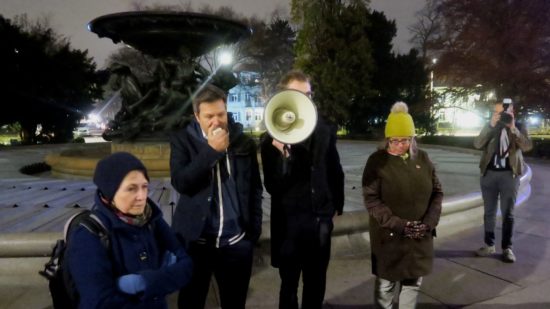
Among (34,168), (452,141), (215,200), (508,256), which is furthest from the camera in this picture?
(452,141)

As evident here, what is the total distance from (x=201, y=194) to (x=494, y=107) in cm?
372

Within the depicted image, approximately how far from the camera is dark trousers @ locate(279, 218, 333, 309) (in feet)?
10.1

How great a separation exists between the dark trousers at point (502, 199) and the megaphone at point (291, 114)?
294 centimetres

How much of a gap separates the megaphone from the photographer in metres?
2.67

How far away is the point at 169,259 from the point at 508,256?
158 inches

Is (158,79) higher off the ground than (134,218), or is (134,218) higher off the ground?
(158,79)

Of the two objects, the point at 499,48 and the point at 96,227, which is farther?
the point at 499,48

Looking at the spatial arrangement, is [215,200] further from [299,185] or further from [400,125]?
[400,125]

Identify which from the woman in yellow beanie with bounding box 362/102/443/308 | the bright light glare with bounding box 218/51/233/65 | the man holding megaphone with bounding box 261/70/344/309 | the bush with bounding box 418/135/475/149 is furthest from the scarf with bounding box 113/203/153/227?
the bright light glare with bounding box 218/51/233/65

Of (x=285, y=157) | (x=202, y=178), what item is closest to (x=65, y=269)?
(x=202, y=178)

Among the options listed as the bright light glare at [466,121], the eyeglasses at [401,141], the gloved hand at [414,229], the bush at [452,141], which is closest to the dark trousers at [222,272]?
the gloved hand at [414,229]

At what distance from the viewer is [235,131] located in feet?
9.01

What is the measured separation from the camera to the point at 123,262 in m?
1.99

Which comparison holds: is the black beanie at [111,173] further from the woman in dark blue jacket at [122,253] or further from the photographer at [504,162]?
the photographer at [504,162]
